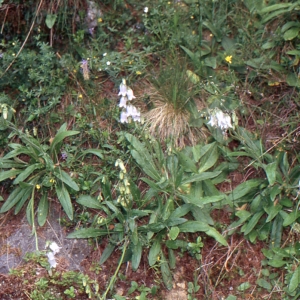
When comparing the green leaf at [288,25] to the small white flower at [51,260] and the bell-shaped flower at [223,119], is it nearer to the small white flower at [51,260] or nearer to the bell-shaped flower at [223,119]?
the bell-shaped flower at [223,119]

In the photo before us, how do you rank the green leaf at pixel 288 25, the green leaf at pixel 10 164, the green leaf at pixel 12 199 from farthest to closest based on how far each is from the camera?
the green leaf at pixel 288 25 < the green leaf at pixel 10 164 < the green leaf at pixel 12 199

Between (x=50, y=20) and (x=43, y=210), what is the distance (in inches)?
71.6

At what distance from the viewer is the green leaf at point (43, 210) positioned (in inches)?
168

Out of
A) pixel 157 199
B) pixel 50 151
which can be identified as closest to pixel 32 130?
pixel 50 151

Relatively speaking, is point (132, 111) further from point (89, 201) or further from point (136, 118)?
point (89, 201)

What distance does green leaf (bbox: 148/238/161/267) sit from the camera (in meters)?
3.97

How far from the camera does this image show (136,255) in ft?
13.1

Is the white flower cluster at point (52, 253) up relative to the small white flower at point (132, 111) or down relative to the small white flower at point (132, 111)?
down

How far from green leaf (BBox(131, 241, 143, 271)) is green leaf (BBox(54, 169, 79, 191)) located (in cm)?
66

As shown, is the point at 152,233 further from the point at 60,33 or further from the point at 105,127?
the point at 60,33

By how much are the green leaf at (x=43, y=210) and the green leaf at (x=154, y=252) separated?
0.91 meters

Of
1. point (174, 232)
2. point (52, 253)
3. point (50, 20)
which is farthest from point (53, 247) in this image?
point (50, 20)

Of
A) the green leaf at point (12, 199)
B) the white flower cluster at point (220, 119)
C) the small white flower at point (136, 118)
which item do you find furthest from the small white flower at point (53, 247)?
the white flower cluster at point (220, 119)

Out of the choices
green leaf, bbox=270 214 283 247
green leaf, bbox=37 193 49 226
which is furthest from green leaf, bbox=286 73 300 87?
green leaf, bbox=37 193 49 226
